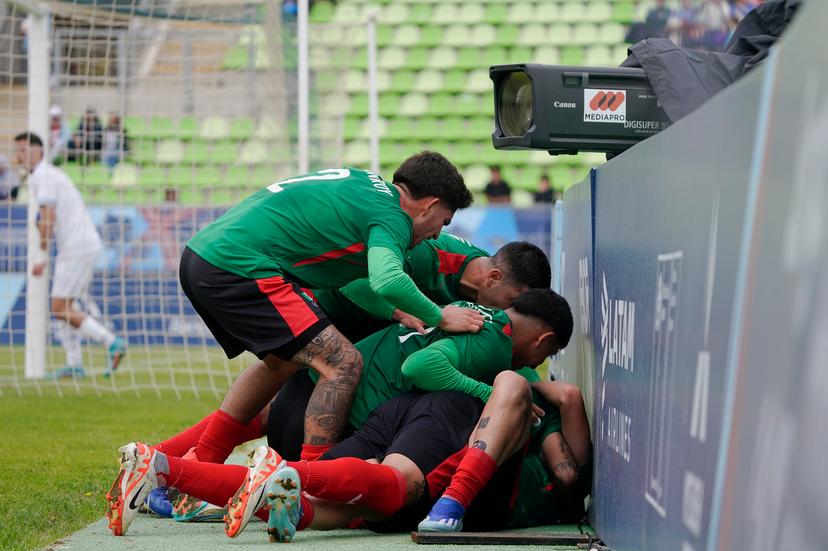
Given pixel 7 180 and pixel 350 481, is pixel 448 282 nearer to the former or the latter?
pixel 350 481

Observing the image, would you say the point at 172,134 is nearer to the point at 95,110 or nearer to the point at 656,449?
the point at 95,110

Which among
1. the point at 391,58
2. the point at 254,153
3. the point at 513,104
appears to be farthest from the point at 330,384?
the point at 391,58

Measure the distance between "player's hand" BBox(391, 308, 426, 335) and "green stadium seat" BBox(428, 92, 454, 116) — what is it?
12015 mm

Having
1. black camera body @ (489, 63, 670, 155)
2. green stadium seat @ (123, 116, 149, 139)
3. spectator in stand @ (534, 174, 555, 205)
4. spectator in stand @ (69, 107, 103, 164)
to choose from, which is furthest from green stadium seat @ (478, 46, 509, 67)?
black camera body @ (489, 63, 670, 155)

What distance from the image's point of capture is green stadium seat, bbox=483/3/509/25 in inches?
651

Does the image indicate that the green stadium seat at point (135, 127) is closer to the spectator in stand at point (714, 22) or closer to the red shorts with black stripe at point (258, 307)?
the spectator in stand at point (714, 22)

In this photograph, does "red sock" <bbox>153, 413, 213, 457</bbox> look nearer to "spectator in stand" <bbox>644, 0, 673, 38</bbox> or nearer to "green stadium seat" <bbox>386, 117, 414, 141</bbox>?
"spectator in stand" <bbox>644, 0, 673, 38</bbox>

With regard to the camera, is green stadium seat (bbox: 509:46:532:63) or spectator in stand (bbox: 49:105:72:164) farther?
green stadium seat (bbox: 509:46:532:63)

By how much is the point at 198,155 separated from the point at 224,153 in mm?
282

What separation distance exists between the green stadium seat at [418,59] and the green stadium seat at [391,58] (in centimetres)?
9

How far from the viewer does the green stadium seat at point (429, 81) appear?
16203 mm

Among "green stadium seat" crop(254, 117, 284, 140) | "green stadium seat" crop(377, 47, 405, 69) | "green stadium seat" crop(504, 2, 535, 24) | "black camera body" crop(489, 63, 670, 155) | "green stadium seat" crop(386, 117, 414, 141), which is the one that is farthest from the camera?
"green stadium seat" crop(504, 2, 535, 24)

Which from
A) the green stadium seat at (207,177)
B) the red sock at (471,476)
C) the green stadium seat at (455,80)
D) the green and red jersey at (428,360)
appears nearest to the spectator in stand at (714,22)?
the green stadium seat at (207,177)

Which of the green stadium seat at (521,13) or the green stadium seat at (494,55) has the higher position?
the green stadium seat at (521,13)
